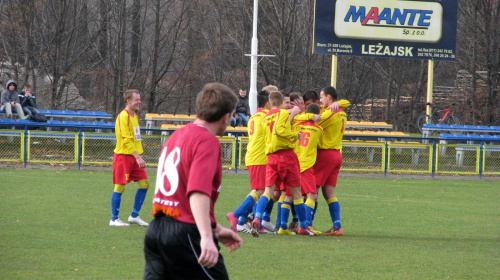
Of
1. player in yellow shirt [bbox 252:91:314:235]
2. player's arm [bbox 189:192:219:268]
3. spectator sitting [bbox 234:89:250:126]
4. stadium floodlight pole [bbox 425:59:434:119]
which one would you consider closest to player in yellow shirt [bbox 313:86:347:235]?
player in yellow shirt [bbox 252:91:314:235]

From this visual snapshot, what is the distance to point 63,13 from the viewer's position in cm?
3084

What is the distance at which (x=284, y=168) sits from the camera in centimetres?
995

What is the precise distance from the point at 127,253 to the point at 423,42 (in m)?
21.9

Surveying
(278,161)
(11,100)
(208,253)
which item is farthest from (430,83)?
(208,253)

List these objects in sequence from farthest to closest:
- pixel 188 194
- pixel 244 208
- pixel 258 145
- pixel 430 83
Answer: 1. pixel 430 83
2. pixel 258 145
3. pixel 244 208
4. pixel 188 194

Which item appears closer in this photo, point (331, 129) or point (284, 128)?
point (284, 128)

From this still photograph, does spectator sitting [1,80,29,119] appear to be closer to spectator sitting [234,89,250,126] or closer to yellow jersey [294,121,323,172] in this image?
spectator sitting [234,89,250,126]

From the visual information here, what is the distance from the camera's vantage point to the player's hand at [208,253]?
3.96 metres

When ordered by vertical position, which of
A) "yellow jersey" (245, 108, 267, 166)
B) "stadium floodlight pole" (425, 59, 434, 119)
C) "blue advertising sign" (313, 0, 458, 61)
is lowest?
"yellow jersey" (245, 108, 267, 166)

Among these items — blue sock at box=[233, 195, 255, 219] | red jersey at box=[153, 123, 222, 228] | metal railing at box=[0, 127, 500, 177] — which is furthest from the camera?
metal railing at box=[0, 127, 500, 177]

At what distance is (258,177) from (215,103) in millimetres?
6081

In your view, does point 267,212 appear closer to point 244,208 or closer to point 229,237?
point 244,208

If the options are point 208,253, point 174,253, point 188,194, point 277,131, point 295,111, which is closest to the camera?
point 208,253

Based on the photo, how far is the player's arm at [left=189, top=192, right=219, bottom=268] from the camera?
397 centimetres
